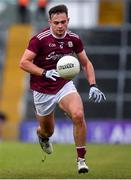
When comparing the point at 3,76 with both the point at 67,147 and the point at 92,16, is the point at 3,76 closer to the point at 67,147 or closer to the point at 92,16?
the point at 92,16

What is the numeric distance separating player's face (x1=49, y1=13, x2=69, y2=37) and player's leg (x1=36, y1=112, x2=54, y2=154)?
1.59 m

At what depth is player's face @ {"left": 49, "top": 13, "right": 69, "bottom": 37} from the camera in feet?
41.7

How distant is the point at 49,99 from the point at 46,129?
1.06m

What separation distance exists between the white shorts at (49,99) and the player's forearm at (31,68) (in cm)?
53

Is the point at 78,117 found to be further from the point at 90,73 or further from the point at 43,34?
the point at 43,34

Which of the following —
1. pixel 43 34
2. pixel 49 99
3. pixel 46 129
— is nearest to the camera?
pixel 43 34

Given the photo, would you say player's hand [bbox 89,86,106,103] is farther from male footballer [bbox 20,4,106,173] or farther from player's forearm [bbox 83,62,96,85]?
player's forearm [bbox 83,62,96,85]

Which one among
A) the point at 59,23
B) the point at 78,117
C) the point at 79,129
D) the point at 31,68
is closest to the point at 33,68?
the point at 31,68

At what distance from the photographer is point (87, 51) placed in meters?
31.1

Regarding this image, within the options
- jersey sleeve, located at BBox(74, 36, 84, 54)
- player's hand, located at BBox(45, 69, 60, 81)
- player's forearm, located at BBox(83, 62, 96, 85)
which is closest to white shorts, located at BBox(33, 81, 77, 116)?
player's forearm, located at BBox(83, 62, 96, 85)

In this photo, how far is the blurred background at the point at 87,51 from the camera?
29.4 metres

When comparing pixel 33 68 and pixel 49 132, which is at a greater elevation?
pixel 33 68

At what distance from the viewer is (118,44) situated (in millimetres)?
31203

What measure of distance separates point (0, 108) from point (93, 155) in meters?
13.2
